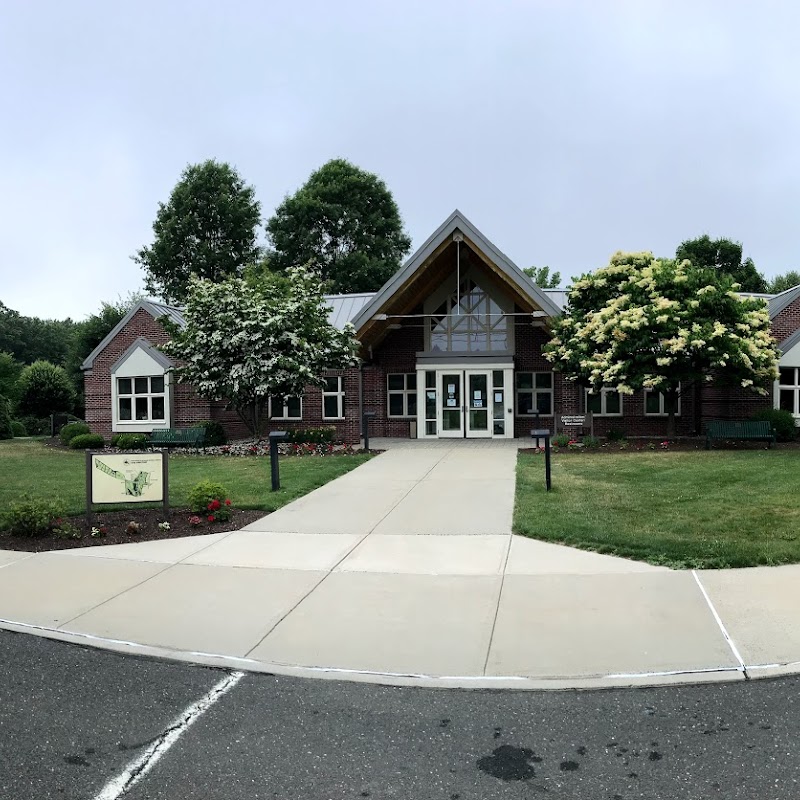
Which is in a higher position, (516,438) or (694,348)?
(694,348)

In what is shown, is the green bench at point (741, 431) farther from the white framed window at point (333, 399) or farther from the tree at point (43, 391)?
the tree at point (43, 391)

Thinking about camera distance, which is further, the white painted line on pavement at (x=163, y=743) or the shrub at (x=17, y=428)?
the shrub at (x=17, y=428)

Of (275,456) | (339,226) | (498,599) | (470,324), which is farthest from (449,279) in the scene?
(339,226)

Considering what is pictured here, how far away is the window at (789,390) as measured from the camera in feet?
73.3

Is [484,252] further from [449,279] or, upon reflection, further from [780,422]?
[780,422]

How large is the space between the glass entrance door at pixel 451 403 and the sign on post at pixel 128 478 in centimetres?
1454

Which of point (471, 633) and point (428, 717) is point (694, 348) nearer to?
point (471, 633)

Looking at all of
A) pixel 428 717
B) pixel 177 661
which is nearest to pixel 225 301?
pixel 177 661

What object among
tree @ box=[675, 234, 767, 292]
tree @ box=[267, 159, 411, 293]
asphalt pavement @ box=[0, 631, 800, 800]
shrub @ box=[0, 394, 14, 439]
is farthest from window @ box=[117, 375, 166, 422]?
tree @ box=[675, 234, 767, 292]

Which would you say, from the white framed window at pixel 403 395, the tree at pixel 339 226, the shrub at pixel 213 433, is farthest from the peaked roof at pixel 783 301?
the tree at pixel 339 226

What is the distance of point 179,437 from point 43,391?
60.9 feet

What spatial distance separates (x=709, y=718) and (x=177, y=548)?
6149 millimetres

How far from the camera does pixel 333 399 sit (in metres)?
25.5

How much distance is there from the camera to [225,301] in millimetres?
20406
